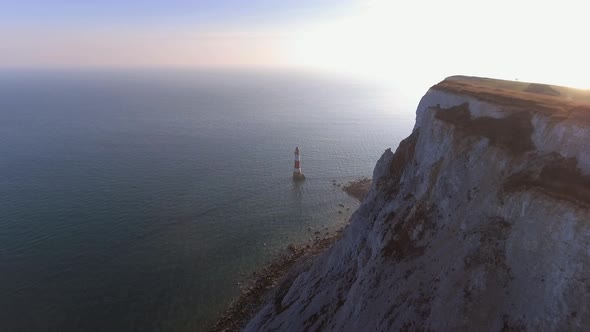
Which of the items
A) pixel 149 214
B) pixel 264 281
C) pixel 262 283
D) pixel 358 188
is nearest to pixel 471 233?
pixel 262 283

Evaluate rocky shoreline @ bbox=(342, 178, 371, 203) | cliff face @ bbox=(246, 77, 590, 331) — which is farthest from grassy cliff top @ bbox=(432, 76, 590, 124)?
rocky shoreline @ bbox=(342, 178, 371, 203)

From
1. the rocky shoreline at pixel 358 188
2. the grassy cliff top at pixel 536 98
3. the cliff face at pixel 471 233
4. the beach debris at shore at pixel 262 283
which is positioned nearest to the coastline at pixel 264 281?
the beach debris at shore at pixel 262 283

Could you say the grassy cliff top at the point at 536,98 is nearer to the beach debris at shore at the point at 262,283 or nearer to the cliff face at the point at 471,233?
the cliff face at the point at 471,233

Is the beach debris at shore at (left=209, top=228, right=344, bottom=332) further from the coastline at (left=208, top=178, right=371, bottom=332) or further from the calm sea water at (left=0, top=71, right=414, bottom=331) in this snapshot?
the calm sea water at (left=0, top=71, right=414, bottom=331)

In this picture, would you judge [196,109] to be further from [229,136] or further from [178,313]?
[178,313]

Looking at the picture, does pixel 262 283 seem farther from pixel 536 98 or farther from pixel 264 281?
pixel 536 98
